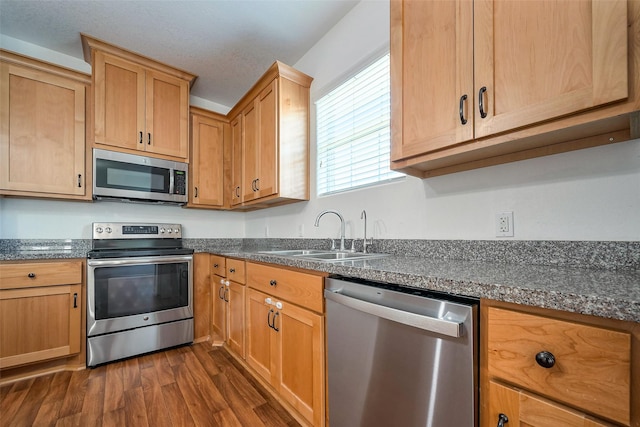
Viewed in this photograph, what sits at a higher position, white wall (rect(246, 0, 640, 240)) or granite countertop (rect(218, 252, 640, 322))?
white wall (rect(246, 0, 640, 240))

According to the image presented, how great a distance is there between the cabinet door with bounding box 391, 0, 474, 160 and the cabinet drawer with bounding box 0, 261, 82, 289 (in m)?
2.49

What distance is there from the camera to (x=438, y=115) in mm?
1130

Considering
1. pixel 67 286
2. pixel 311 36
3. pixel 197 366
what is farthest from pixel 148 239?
pixel 311 36

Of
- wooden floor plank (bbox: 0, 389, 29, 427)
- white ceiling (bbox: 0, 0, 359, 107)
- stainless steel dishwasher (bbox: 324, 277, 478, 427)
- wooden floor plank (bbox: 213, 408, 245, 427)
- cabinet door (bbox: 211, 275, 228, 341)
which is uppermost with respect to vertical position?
white ceiling (bbox: 0, 0, 359, 107)

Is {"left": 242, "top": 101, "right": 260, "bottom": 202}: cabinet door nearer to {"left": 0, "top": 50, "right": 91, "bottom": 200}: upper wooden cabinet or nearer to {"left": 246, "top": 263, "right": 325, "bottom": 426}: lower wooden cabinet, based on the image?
{"left": 246, "top": 263, "right": 325, "bottom": 426}: lower wooden cabinet


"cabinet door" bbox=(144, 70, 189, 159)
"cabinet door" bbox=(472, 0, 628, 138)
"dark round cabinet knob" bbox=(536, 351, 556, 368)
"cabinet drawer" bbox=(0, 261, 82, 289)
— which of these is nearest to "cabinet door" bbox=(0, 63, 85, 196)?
"cabinet door" bbox=(144, 70, 189, 159)

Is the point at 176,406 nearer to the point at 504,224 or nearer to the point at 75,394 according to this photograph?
the point at 75,394

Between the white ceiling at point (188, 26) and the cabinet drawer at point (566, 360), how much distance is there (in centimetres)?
222

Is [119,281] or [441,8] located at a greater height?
[441,8]

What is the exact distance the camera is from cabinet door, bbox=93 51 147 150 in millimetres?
2277

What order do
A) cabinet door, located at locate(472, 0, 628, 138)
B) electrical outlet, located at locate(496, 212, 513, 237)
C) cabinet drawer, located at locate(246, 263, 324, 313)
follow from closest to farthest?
cabinet door, located at locate(472, 0, 628, 138) < electrical outlet, located at locate(496, 212, 513, 237) < cabinet drawer, located at locate(246, 263, 324, 313)

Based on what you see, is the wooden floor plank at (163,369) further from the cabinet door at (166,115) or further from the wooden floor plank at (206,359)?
the cabinet door at (166,115)

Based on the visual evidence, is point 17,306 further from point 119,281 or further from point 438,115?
point 438,115

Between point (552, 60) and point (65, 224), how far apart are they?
11.5 ft
